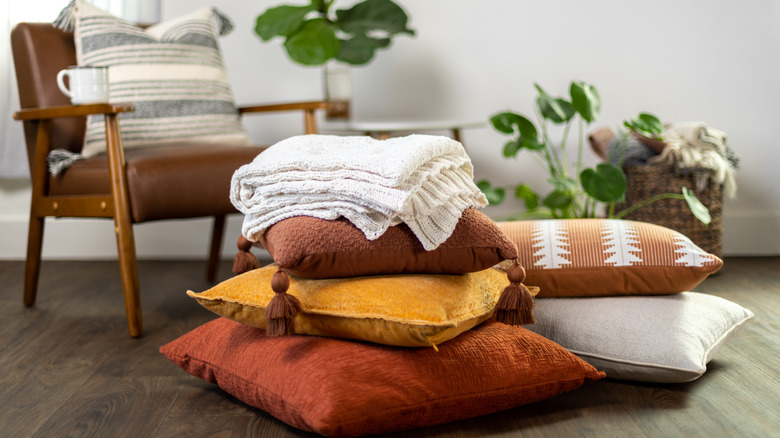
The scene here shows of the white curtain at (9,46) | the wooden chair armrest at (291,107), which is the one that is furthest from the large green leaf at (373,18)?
the white curtain at (9,46)

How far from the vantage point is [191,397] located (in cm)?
121

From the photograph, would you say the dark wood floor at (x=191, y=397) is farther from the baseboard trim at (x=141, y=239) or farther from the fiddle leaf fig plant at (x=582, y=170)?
the baseboard trim at (x=141, y=239)

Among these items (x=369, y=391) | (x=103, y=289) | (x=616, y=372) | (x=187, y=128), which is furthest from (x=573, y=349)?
(x=103, y=289)

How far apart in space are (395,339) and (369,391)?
9cm

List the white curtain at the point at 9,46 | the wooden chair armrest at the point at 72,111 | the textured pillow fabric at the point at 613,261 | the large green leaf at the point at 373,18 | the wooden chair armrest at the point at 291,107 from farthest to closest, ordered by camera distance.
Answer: the white curtain at the point at 9,46, the large green leaf at the point at 373,18, the wooden chair armrest at the point at 291,107, the wooden chair armrest at the point at 72,111, the textured pillow fabric at the point at 613,261

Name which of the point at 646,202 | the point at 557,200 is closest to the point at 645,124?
the point at 646,202

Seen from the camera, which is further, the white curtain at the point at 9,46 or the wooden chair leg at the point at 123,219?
the white curtain at the point at 9,46

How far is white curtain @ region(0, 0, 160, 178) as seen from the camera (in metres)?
2.60

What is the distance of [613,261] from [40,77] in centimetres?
156

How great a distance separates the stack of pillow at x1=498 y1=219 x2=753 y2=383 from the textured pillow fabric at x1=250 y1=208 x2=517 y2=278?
252 millimetres

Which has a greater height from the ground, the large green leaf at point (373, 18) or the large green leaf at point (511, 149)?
the large green leaf at point (373, 18)

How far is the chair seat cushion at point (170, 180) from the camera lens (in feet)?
5.27

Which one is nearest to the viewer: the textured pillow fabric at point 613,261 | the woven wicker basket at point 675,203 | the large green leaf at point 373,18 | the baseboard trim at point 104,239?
the textured pillow fabric at point 613,261

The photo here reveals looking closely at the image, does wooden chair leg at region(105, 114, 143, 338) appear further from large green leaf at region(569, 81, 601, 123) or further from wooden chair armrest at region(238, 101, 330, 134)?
large green leaf at region(569, 81, 601, 123)
